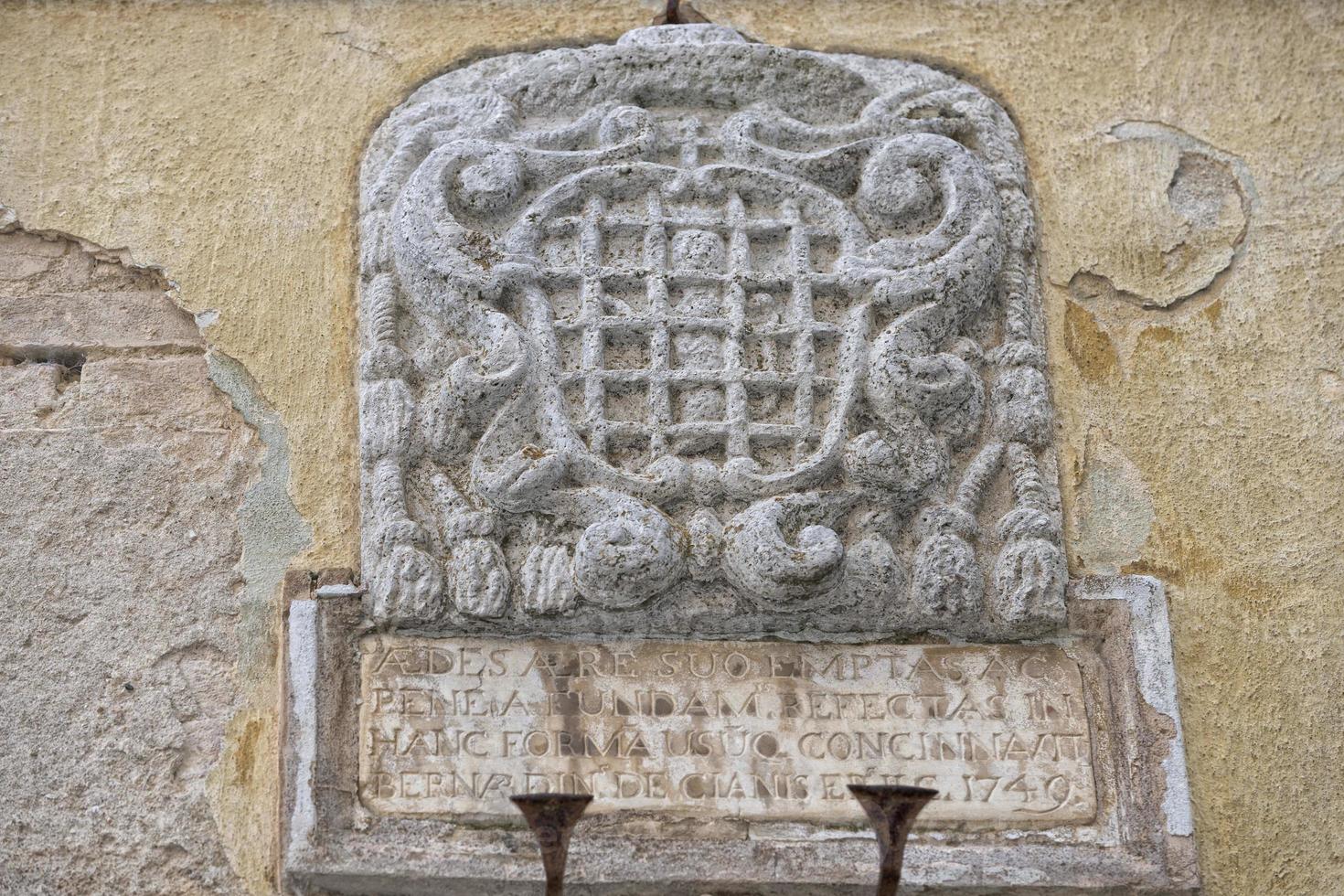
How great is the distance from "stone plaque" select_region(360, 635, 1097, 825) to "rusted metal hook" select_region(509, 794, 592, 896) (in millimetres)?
297

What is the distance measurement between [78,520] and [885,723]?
1498 millimetres

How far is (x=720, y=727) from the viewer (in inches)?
115

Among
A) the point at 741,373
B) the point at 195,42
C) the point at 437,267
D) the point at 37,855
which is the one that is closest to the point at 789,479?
the point at 741,373

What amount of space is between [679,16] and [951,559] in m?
1.37

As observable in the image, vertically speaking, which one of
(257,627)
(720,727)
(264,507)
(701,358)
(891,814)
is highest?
(701,358)

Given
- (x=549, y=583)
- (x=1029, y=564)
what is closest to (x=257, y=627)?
(x=549, y=583)

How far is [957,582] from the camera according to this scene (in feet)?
9.73

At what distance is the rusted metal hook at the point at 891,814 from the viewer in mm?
2496

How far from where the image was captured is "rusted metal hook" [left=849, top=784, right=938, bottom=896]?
2.50m

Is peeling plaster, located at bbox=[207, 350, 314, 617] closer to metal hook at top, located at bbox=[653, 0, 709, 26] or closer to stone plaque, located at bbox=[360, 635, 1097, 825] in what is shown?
stone plaque, located at bbox=[360, 635, 1097, 825]

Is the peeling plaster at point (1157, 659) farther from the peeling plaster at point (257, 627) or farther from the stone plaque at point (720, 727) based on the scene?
the peeling plaster at point (257, 627)

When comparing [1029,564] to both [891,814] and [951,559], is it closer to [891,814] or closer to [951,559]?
[951,559]

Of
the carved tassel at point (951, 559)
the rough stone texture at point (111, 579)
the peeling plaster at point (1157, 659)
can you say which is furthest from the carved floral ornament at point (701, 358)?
the rough stone texture at point (111, 579)

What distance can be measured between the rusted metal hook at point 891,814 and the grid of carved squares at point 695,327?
0.73 meters
